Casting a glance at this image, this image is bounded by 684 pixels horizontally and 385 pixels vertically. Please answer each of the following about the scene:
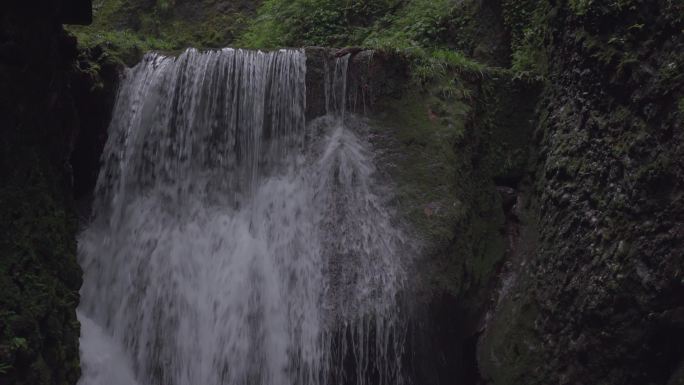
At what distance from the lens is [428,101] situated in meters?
7.07

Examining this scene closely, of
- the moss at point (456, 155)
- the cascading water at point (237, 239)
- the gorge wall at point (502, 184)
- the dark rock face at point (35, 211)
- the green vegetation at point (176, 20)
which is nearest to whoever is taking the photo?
the dark rock face at point (35, 211)

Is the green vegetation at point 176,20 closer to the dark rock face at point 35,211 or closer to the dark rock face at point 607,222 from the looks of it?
the dark rock face at point 35,211

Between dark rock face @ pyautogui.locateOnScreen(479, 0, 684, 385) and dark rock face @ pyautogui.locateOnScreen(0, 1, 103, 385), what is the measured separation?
4.13 metres

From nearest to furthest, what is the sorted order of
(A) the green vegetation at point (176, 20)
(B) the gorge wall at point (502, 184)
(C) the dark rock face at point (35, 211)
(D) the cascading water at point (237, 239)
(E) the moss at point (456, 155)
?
1. (C) the dark rock face at point (35, 211)
2. (B) the gorge wall at point (502, 184)
3. (D) the cascading water at point (237, 239)
4. (E) the moss at point (456, 155)
5. (A) the green vegetation at point (176, 20)

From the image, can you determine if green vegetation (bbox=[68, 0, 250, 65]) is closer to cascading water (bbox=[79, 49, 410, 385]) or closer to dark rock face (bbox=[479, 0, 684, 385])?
cascading water (bbox=[79, 49, 410, 385])

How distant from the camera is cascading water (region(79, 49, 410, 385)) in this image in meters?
5.76

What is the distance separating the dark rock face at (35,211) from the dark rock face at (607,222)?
4.13 m

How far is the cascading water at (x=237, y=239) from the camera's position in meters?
5.76

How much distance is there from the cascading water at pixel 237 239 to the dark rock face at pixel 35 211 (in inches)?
39.1

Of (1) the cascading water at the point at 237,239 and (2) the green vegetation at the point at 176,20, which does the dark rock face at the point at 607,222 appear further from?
(2) the green vegetation at the point at 176,20

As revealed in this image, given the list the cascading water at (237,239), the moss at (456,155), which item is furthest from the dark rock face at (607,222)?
the cascading water at (237,239)

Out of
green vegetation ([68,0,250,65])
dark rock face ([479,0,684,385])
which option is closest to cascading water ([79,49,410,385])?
dark rock face ([479,0,684,385])

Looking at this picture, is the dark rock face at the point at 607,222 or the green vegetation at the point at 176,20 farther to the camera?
the green vegetation at the point at 176,20

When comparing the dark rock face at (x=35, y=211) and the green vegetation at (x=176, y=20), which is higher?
the green vegetation at (x=176, y=20)
